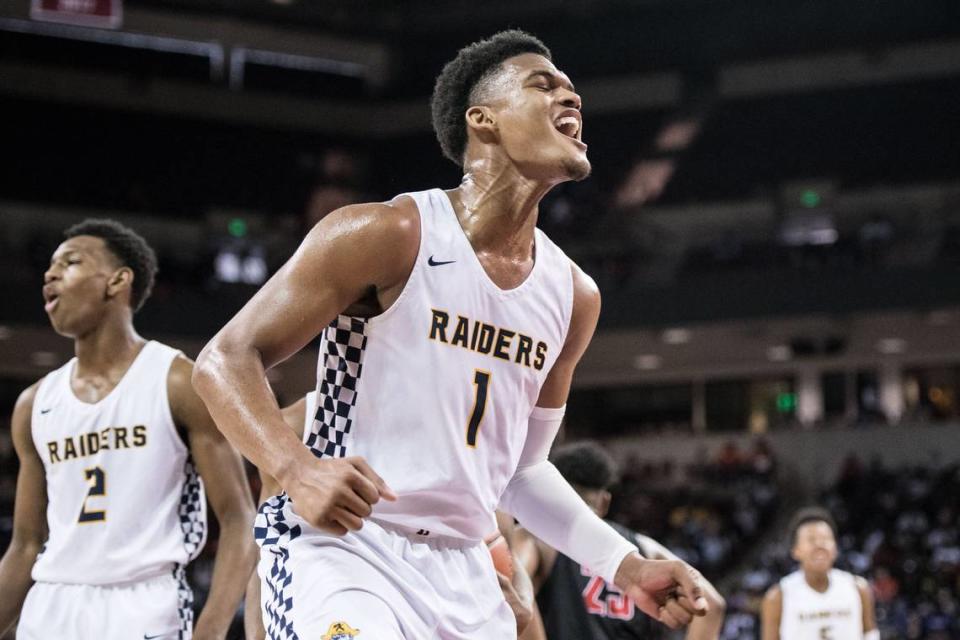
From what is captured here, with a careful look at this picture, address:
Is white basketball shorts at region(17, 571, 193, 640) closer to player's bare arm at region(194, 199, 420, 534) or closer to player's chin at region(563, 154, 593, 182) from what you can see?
player's bare arm at region(194, 199, 420, 534)

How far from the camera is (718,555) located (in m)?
18.8

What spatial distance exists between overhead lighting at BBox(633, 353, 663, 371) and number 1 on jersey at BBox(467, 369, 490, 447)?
22.2 meters

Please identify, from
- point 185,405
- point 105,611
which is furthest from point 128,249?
point 105,611

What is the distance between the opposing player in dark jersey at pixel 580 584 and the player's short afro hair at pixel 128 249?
Result: 1981mm

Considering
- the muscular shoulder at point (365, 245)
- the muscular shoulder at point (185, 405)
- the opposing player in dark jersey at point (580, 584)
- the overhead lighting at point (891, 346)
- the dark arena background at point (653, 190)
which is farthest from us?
the overhead lighting at point (891, 346)

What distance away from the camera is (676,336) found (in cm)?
2292

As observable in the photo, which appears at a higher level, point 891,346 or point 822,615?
point 891,346

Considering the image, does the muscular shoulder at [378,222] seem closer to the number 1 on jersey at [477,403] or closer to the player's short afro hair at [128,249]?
the number 1 on jersey at [477,403]

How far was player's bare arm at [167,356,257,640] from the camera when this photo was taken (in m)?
4.05

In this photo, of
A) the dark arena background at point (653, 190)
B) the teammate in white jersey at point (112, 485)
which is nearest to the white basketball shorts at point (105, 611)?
the teammate in white jersey at point (112, 485)

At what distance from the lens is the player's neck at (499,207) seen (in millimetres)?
3033

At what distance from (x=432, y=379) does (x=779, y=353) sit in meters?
22.3

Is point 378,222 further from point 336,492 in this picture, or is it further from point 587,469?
point 587,469

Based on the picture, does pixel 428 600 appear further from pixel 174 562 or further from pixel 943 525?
pixel 943 525
